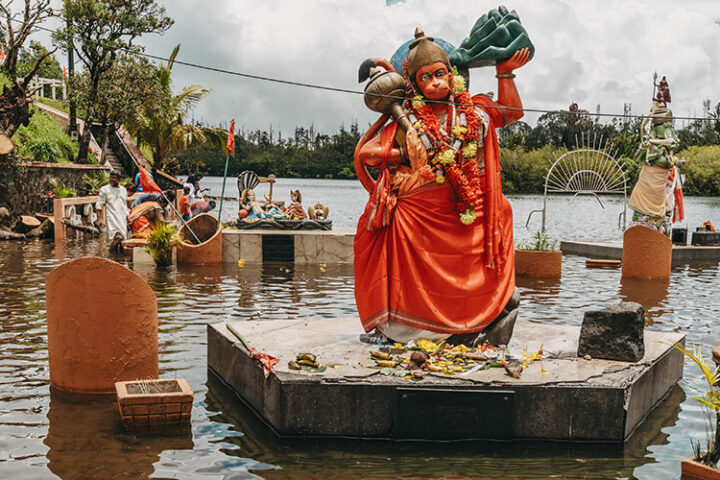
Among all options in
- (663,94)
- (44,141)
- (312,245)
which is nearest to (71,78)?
(44,141)

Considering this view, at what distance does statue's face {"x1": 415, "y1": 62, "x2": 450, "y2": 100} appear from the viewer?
6969mm

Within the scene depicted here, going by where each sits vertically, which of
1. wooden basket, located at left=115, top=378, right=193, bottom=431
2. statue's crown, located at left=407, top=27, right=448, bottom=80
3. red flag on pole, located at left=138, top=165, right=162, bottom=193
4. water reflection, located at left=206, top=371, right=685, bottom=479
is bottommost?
water reflection, located at left=206, top=371, right=685, bottom=479

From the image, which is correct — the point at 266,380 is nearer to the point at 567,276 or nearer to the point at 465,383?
the point at 465,383

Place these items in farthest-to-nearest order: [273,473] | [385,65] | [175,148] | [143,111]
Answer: [175,148] → [143,111] → [385,65] → [273,473]

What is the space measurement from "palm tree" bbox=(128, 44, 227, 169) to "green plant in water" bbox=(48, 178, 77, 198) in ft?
33.0

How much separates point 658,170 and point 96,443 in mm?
16146

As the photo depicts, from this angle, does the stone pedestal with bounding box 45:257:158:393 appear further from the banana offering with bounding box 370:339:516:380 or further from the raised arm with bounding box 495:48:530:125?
the raised arm with bounding box 495:48:530:125

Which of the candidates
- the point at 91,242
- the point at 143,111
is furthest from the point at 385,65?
the point at 143,111

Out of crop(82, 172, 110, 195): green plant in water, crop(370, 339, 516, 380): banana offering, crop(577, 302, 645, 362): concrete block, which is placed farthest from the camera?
crop(82, 172, 110, 195): green plant in water

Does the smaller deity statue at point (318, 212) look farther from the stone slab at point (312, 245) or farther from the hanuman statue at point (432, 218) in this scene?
the hanuman statue at point (432, 218)

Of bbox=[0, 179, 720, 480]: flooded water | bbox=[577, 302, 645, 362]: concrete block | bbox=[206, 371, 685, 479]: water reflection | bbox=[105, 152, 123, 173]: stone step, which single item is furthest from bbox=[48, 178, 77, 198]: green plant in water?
bbox=[577, 302, 645, 362]: concrete block

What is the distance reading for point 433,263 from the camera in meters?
6.90

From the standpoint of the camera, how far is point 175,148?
38.8m

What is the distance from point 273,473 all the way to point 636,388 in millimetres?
2820
